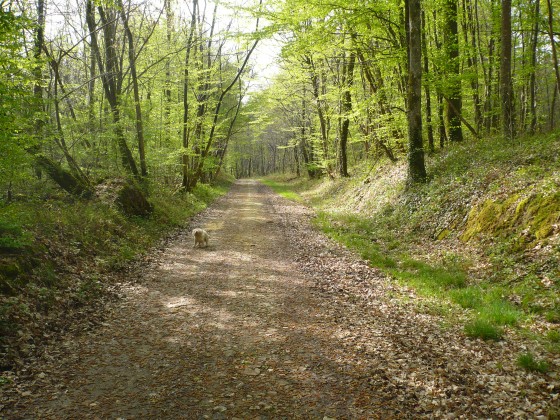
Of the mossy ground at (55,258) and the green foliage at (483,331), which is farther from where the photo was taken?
the mossy ground at (55,258)

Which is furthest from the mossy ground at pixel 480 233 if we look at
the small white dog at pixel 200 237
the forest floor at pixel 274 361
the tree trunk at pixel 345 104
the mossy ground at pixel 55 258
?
the tree trunk at pixel 345 104

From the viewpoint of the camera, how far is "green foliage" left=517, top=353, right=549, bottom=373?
4.61m

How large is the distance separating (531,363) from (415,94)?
10380 millimetres

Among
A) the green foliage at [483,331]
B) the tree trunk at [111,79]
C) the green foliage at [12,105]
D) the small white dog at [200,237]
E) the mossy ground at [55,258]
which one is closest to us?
the green foliage at [483,331]

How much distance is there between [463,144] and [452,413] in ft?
42.5

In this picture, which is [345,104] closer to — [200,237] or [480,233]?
[200,237]

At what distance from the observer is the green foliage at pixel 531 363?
181 inches

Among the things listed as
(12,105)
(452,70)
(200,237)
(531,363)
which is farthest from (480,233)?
(12,105)

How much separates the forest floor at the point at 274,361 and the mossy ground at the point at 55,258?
1.97 ft

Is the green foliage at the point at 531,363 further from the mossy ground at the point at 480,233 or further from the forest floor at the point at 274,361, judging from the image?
the mossy ground at the point at 480,233

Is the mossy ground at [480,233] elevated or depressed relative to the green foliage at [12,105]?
depressed

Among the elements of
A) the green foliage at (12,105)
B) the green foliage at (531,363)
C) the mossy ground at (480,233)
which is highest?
the green foliage at (12,105)

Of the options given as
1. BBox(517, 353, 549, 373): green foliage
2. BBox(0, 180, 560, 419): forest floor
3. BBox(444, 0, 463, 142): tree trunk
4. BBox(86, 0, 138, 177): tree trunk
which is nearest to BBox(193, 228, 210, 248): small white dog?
BBox(0, 180, 560, 419): forest floor

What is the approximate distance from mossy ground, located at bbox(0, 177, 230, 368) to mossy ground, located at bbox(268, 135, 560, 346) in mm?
6603
